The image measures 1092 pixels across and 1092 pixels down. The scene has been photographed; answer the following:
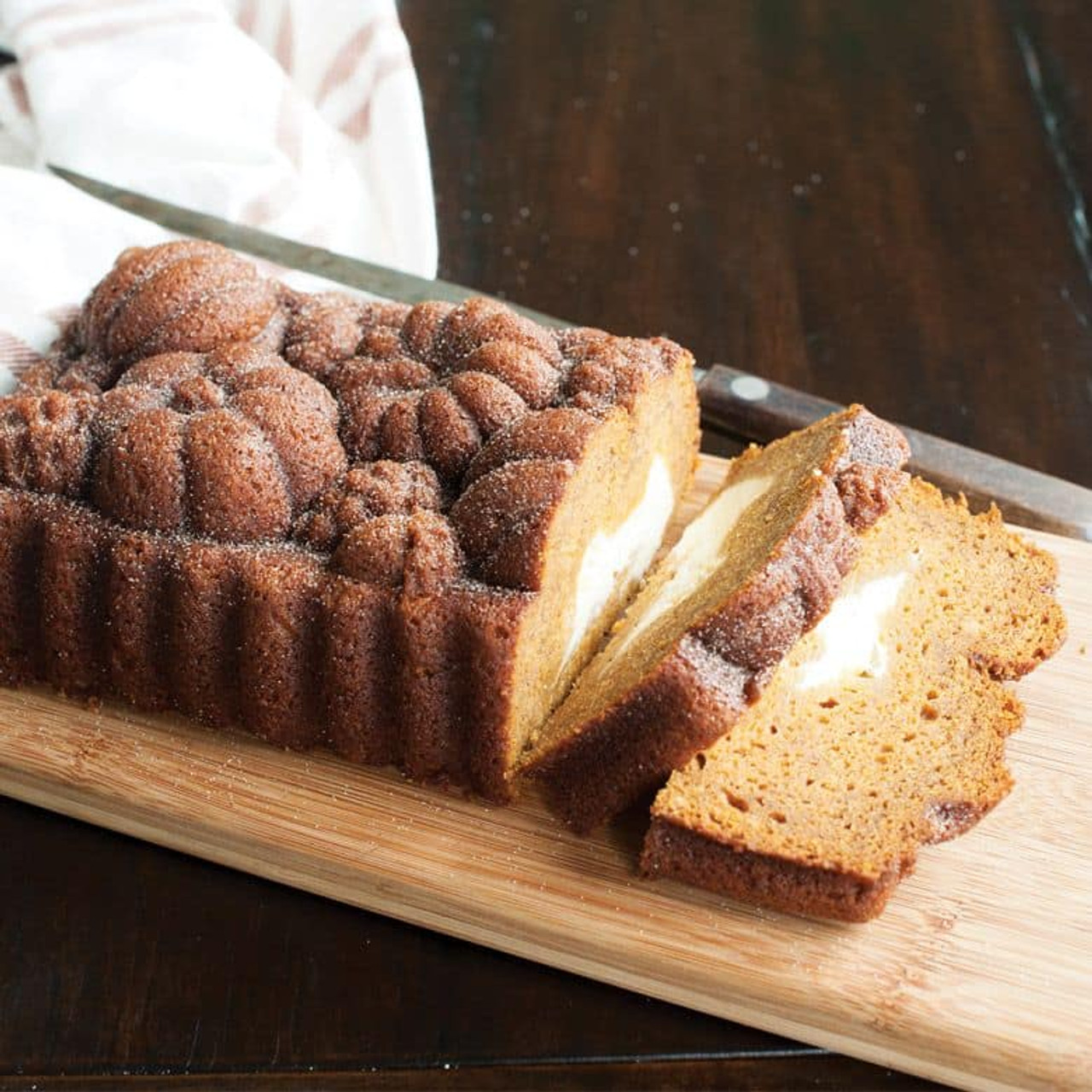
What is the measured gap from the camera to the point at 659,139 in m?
5.13

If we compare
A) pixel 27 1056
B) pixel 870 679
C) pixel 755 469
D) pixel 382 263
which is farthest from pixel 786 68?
pixel 27 1056

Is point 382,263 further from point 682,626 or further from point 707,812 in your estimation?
point 707,812

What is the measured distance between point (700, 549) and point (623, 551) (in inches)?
6.4

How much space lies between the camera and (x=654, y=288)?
4422 mm

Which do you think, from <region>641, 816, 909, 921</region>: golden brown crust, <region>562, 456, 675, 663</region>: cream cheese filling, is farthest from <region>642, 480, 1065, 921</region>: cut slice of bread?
<region>562, 456, 675, 663</region>: cream cheese filling

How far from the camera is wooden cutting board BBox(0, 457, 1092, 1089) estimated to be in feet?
7.73

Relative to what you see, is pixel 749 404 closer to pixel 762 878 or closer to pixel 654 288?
pixel 654 288

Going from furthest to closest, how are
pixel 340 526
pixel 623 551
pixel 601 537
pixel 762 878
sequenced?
pixel 623 551, pixel 601 537, pixel 340 526, pixel 762 878

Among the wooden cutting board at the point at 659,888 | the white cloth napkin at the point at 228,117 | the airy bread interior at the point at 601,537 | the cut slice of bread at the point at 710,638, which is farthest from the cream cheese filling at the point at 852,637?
the white cloth napkin at the point at 228,117

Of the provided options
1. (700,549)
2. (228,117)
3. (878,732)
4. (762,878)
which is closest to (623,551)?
(700,549)

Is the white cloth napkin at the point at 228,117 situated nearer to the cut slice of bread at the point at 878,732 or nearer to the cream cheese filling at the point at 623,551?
the cream cheese filling at the point at 623,551

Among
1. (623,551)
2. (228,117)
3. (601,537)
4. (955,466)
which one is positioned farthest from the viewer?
(228,117)

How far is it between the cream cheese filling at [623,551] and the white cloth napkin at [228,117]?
146 centimetres

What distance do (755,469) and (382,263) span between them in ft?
5.54
